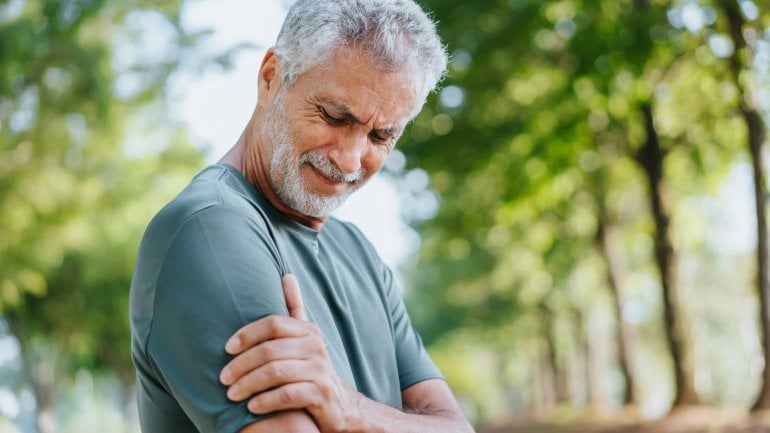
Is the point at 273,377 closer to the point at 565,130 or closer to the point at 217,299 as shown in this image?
the point at 217,299

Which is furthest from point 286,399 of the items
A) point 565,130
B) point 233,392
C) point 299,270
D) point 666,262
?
point 666,262

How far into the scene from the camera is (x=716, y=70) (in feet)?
50.8

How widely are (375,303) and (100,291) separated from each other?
2716 cm

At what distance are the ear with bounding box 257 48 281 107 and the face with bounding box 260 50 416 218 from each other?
0.04 m

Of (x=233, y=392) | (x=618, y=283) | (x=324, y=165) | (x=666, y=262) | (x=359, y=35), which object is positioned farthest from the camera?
(x=618, y=283)

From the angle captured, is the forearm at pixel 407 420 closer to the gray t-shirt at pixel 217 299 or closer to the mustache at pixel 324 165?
the gray t-shirt at pixel 217 299

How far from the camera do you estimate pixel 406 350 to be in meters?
2.79

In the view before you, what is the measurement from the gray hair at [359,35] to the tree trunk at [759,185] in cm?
1242

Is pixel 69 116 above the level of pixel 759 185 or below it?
above

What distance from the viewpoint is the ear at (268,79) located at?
250cm

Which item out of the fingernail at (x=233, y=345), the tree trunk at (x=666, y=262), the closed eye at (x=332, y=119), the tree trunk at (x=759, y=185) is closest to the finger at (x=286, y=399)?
the fingernail at (x=233, y=345)

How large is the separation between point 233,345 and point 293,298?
0.25 metres

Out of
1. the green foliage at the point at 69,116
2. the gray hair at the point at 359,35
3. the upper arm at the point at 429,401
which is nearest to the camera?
the gray hair at the point at 359,35

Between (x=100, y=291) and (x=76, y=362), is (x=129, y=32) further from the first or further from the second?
(x=76, y=362)
